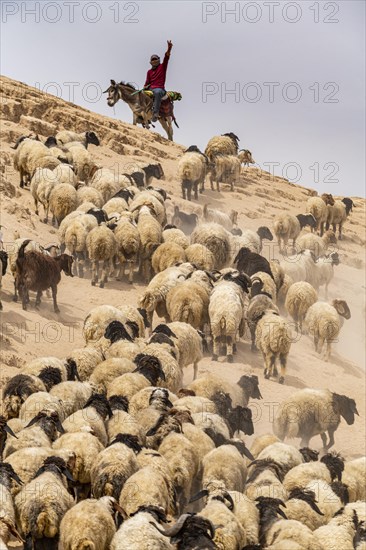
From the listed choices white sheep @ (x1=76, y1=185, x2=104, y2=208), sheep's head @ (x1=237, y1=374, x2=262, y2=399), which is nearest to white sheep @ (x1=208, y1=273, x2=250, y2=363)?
sheep's head @ (x1=237, y1=374, x2=262, y2=399)

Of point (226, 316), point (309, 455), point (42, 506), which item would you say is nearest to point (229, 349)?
point (226, 316)

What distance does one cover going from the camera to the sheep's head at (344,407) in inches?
603

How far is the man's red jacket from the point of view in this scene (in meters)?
29.6

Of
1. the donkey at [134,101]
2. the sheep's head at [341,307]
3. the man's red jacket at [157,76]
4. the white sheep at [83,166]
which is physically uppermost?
the man's red jacket at [157,76]

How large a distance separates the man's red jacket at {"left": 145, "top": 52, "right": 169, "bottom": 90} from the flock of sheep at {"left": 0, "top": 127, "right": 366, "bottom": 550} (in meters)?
5.77

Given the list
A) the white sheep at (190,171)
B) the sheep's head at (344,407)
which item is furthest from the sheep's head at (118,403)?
the white sheep at (190,171)

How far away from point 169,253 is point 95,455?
9973 millimetres

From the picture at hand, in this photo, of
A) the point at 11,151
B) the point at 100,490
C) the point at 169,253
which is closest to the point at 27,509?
the point at 100,490

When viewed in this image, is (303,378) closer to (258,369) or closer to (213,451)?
(258,369)

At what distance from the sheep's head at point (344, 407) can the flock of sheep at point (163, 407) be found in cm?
3

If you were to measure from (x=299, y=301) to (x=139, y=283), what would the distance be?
3.70 metres

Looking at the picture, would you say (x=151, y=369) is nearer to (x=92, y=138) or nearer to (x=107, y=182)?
(x=107, y=182)

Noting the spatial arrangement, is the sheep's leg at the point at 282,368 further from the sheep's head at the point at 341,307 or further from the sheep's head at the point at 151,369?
the sheep's head at the point at 341,307

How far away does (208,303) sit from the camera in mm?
18156
